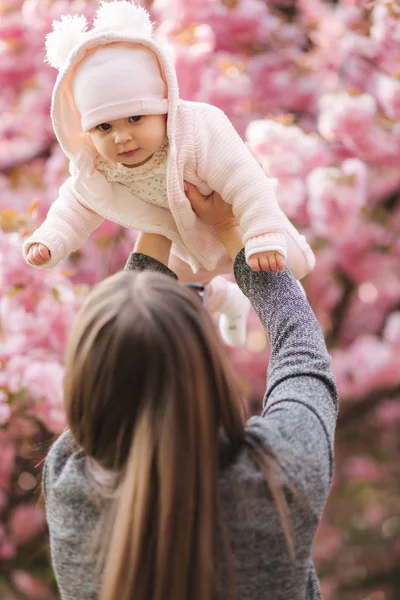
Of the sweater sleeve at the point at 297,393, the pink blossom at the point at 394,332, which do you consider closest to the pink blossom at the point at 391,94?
the pink blossom at the point at 394,332

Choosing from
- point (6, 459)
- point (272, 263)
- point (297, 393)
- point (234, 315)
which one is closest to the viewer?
point (297, 393)

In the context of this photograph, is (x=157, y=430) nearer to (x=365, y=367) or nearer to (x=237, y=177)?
(x=237, y=177)

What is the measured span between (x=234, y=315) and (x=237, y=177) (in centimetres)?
63

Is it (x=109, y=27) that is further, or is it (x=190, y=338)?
(x=109, y=27)

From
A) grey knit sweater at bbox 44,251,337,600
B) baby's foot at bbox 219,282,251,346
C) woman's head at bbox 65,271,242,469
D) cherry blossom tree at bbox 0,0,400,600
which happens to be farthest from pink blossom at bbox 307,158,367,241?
woman's head at bbox 65,271,242,469

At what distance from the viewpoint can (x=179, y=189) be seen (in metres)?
1.44

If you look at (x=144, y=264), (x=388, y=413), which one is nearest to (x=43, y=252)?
(x=144, y=264)

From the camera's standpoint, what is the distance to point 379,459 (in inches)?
200

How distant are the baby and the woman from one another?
343 millimetres

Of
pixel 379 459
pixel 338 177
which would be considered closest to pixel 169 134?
pixel 338 177

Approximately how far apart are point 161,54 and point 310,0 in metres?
2.69

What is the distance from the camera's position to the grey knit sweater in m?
1.03

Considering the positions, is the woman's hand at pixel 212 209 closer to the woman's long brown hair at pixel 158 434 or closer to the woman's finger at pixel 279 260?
the woman's finger at pixel 279 260

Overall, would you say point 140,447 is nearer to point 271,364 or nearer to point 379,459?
point 271,364
